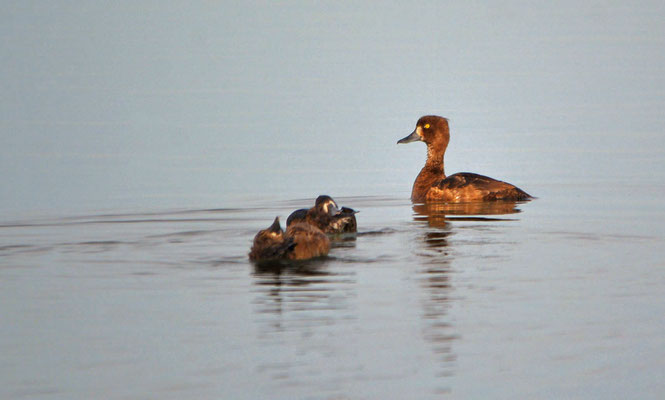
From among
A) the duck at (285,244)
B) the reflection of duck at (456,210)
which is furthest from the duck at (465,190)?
the duck at (285,244)

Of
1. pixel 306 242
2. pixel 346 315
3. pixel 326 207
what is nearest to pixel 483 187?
pixel 326 207

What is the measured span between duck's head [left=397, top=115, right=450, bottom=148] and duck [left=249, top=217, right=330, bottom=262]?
7690mm

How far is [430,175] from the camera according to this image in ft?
56.6

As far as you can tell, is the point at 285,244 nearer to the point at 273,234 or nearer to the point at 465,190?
the point at 273,234

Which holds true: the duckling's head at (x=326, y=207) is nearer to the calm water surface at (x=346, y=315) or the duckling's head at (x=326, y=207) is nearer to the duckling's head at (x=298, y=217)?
the duckling's head at (x=298, y=217)

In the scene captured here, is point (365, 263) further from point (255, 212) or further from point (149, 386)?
point (255, 212)

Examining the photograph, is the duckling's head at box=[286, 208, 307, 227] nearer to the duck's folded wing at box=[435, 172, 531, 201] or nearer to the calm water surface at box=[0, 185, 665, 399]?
the calm water surface at box=[0, 185, 665, 399]

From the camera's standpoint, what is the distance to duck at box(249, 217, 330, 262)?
995 cm

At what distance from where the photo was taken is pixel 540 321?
25.2ft

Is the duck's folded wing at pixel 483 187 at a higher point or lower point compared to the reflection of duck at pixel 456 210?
higher

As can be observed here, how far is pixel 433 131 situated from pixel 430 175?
884 mm

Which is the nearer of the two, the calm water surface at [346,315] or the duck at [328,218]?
the calm water surface at [346,315]

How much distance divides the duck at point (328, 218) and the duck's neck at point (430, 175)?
427 centimetres

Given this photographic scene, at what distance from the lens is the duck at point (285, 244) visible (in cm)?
995
